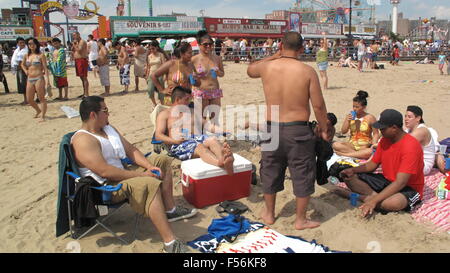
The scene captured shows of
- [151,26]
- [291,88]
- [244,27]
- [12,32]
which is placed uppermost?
[244,27]

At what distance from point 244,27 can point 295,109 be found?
31300 millimetres

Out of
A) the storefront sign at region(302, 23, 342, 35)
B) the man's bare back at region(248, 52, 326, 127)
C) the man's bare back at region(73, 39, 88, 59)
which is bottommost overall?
the man's bare back at region(248, 52, 326, 127)

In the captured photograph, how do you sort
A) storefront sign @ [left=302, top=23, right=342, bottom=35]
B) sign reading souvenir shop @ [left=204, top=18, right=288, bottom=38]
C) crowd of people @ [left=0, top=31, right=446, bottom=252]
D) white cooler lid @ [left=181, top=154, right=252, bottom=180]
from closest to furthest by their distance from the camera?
crowd of people @ [left=0, top=31, right=446, bottom=252]
white cooler lid @ [left=181, top=154, right=252, bottom=180]
sign reading souvenir shop @ [left=204, top=18, right=288, bottom=38]
storefront sign @ [left=302, top=23, right=342, bottom=35]

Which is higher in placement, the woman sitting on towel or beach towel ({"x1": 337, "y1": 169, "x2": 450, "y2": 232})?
the woman sitting on towel

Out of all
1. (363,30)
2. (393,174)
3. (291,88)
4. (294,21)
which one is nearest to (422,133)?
(393,174)

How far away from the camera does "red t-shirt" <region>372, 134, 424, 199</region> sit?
3.23m

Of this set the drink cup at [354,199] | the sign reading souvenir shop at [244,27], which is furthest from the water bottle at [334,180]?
the sign reading souvenir shop at [244,27]

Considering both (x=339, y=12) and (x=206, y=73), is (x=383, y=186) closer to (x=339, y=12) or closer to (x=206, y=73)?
(x=206, y=73)

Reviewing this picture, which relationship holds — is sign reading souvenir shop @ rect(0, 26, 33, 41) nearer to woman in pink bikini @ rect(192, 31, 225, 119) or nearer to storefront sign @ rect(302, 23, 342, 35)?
storefront sign @ rect(302, 23, 342, 35)

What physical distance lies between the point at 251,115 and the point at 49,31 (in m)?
37.1

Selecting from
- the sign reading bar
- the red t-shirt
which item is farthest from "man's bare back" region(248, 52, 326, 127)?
the sign reading bar

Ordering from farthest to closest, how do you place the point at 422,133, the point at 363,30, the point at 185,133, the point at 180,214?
the point at 363,30 < the point at 185,133 < the point at 422,133 < the point at 180,214

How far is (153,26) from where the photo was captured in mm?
28922

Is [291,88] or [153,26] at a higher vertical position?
[153,26]
